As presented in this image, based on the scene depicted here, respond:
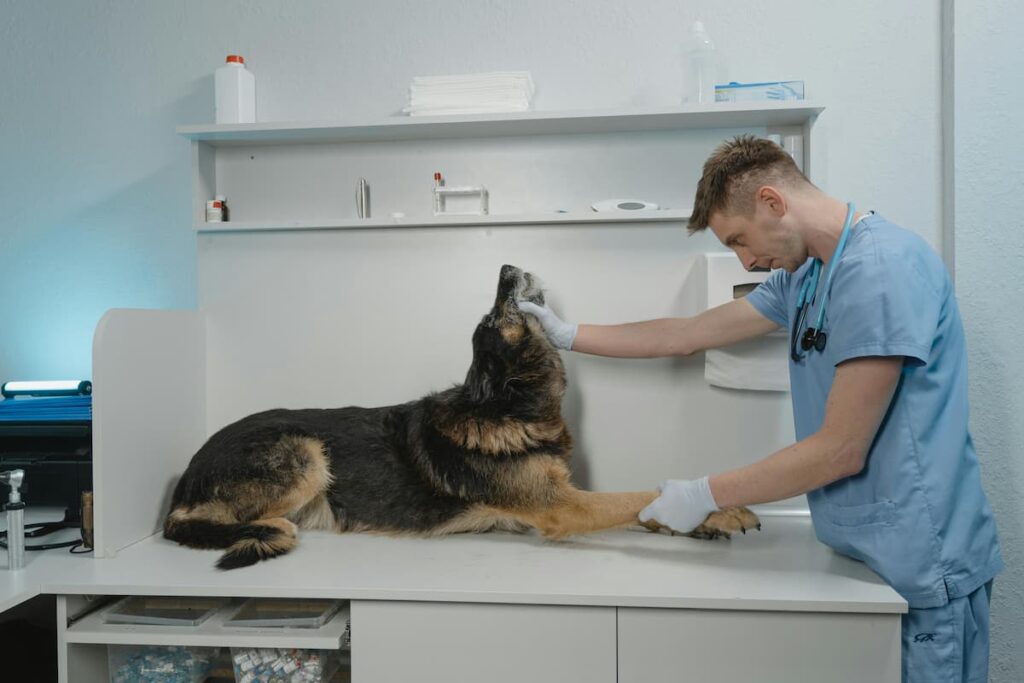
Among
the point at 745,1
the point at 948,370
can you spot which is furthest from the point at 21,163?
the point at 948,370

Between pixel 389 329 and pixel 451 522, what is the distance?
0.70 metres

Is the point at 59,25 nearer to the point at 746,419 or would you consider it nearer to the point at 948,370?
the point at 746,419

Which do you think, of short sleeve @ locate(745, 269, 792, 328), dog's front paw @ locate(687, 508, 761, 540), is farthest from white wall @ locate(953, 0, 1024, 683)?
dog's front paw @ locate(687, 508, 761, 540)

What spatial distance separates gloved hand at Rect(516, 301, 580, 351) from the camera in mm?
2021

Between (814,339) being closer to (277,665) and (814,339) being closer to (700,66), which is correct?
(700,66)

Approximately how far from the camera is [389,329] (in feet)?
7.61

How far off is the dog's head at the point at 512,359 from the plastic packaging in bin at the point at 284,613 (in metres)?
0.64

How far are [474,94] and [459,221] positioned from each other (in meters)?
0.38

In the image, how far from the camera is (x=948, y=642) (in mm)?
1489

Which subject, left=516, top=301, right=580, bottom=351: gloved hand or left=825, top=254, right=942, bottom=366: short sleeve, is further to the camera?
left=516, top=301, right=580, bottom=351: gloved hand

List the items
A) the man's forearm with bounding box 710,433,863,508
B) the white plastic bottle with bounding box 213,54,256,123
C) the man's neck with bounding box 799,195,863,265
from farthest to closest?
the white plastic bottle with bounding box 213,54,256,123 → the man's neck with bounding box 799,195,863,265 → the man's forearm with bounding box 710,433,863,508

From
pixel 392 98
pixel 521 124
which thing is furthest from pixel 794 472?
pixel 392 98

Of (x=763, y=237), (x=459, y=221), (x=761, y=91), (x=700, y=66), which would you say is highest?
(x=700, y=66)

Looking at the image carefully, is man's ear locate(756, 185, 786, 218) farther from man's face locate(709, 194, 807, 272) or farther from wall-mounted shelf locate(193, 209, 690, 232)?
wall-mounted shelf locate(193, 209, 690, 232)
